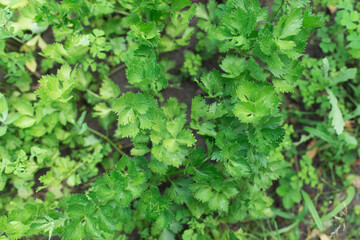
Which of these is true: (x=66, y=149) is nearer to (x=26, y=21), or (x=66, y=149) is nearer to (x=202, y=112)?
(x=26, y=21)

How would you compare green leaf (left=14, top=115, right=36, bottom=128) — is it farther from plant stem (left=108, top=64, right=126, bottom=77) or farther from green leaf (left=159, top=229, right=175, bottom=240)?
green leaf (left=159, top=229, right=175, bottom=240)

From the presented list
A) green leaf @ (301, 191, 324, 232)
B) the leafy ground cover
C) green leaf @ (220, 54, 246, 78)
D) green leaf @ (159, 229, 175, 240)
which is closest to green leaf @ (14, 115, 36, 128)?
the leafy ground cover

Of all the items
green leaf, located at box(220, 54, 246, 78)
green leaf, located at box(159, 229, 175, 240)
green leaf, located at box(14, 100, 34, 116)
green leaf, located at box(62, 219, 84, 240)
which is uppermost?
green leaf, located at box(220, 54, 246, 78)

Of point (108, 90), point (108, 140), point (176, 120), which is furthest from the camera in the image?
point (108, 140)

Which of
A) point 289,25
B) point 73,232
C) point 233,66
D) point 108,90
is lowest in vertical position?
point 73,232

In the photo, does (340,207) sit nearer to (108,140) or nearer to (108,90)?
(108,140)

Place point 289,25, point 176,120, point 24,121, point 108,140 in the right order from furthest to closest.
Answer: point 108,140, point 24,121, point 176,120, point 289,25

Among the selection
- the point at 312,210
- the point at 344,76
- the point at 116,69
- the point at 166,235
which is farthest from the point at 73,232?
the point at 344,76

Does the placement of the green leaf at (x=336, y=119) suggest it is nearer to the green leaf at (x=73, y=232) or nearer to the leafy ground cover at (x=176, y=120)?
the leafy ground cover at (x=176, y=120)
